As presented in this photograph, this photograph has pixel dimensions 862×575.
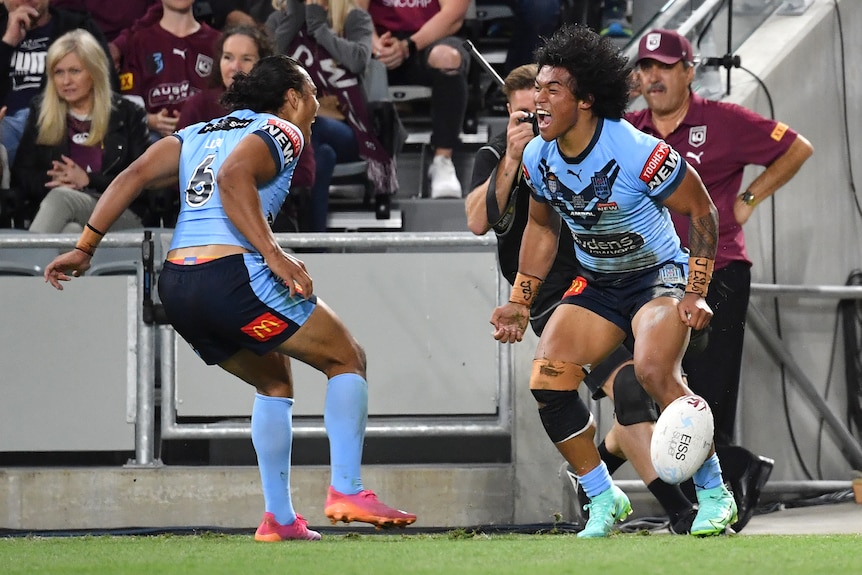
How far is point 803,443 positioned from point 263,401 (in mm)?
3982

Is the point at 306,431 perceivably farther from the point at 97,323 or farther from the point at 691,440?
the point at 691,440

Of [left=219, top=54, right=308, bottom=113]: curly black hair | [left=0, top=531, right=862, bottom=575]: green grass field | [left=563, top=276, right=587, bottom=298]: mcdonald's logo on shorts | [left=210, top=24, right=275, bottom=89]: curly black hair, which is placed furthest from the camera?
[left=210, top=24, right=275, bottom=89]: curly black hair

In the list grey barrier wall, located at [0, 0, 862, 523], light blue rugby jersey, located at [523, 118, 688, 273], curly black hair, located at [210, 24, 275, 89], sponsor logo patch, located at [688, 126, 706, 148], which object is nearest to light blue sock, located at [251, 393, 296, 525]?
light blue rugby jersey, located at [523, 118, 688, 273]

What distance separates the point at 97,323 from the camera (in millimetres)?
7469

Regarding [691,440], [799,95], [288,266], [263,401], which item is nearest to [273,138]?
[288,266]

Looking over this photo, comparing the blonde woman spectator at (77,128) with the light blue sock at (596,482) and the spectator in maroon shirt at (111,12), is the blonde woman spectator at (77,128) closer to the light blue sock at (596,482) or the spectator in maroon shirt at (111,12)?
the spectator in maroon shirt at (111,12)

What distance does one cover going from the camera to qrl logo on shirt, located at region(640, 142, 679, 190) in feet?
18.1

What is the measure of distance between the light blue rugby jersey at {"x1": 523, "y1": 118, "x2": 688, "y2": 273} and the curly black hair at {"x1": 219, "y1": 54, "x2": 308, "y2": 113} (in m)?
1.04

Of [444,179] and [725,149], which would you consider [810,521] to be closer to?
[725,149]

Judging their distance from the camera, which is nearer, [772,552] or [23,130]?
[772,552]

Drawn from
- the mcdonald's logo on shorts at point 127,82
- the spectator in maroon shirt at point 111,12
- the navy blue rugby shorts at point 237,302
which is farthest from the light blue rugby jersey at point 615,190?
the spectator in maroon shirt at point 111,12

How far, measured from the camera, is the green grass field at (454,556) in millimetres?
4113

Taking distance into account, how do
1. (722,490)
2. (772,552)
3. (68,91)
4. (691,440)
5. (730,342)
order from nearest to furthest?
1. (772,552)
2. (691,440)
3. (722,490)
4. (730,342)
5. (68,91)

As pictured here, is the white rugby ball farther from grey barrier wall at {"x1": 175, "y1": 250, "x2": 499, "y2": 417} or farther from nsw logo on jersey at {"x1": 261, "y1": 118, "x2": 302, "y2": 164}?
grey barrier wall at {"x1": 175, "y1": 250, "x2": 499, "y2": 417}
